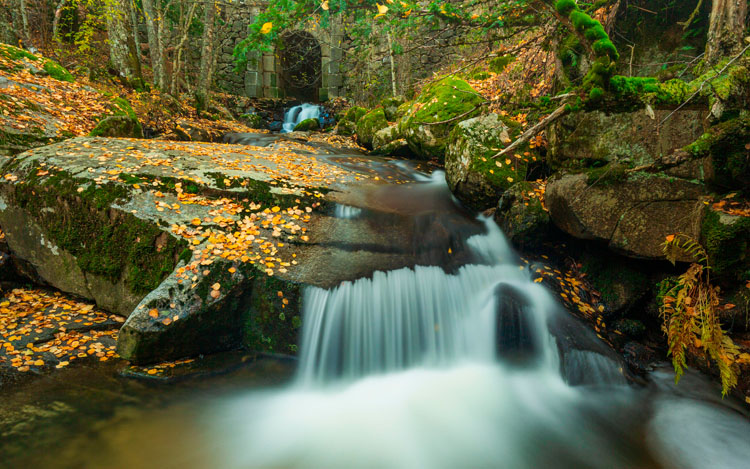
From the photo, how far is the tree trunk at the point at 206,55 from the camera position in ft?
36.1

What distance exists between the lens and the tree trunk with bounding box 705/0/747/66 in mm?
3887

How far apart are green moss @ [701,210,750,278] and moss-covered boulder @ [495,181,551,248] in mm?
1761

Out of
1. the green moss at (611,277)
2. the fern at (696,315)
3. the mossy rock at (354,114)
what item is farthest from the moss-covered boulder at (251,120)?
the fern at (696,315)

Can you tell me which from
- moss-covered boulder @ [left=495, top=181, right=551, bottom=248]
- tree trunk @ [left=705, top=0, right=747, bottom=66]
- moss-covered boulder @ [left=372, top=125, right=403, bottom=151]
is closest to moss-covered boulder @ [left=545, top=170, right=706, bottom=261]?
moss-covered boulder @ [left=495, top=181, right=551, bottom=248]

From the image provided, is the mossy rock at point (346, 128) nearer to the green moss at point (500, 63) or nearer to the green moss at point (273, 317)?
the green moss at point (500, 63)

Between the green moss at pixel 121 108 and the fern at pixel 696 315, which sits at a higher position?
the green moss at pixel 121 108

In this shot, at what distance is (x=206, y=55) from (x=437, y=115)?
28.0 feet

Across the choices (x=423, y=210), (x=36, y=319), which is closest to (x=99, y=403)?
(x=36, y=319)

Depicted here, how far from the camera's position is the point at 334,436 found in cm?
313

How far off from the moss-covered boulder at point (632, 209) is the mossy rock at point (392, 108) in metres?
7.80

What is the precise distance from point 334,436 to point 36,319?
386 centimetres

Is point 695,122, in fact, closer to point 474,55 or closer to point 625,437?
point 625,437

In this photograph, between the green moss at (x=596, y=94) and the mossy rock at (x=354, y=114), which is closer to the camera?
the green moss at (x=596, y=94)

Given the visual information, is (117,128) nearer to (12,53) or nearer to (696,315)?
(12,53)
